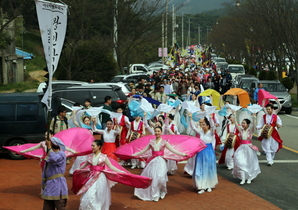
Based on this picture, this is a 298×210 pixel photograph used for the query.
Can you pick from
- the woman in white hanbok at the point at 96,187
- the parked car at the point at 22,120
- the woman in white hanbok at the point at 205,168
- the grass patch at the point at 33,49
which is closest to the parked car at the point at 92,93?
the parked car at the point at 22,120

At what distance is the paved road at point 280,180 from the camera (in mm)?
10852

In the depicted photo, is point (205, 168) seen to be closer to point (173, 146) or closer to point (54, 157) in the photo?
point (173, 146)

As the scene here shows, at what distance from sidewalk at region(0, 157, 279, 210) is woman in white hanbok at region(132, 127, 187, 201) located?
15 centimetres

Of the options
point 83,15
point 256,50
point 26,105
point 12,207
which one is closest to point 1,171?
point 26,105

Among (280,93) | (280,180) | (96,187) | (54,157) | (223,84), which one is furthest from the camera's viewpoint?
(223,84)

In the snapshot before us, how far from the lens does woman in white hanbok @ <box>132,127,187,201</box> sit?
10.7 metres

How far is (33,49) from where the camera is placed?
5919 centimetres

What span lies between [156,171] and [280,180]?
11.4 feet

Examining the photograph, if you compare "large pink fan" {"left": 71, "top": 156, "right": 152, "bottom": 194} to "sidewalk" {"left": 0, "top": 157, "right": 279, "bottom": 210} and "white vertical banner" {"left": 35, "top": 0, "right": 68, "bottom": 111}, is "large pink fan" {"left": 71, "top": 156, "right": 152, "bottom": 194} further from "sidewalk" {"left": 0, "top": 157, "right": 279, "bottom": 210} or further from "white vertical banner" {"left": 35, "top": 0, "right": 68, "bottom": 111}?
"white vertical banner" {"left": 35, "top": 0, "right": 68, "bottom": 111}

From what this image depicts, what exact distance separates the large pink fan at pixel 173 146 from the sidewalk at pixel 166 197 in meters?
0.82

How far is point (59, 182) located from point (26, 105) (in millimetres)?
7293

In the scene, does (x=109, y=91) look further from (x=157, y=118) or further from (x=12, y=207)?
(x=12, y=207)

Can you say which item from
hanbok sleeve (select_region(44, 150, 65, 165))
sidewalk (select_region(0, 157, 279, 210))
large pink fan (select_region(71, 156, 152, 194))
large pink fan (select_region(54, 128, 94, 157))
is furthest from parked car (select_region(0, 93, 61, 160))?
hanbok sleeve (select_region(44, 150, 65, 165))

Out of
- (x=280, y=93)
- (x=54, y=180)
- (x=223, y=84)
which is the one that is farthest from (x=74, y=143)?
(x=223, y=84)
